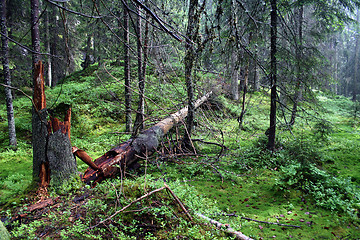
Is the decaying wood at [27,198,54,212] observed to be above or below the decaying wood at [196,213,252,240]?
above

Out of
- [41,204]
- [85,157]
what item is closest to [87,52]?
[85,157]

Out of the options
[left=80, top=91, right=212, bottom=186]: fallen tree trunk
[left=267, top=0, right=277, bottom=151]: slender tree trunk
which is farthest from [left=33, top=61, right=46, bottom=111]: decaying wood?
[left=267, top=0, right=277, bottom=151]: slender tree trunk

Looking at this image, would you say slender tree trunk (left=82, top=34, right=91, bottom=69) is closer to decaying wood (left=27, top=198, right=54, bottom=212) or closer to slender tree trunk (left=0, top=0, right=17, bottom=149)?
slender tree trunk (left=0, top=0, right=17, bottom=149)

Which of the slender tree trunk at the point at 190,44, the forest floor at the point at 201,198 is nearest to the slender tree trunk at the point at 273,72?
the forest floor at the point at 201,198

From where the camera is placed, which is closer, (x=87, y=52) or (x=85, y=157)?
(x=85, y=157)

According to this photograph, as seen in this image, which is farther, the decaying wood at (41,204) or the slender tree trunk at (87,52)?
the slender tree trunk at (87,52)

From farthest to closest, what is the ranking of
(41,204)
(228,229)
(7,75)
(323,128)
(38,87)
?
(7,75)
(323,128)
(38,87)
(41,204)
(228,229)

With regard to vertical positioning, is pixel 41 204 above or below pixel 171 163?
above

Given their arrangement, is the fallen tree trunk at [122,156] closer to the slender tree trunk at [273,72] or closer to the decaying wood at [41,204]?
the decaying wood at [41,204]

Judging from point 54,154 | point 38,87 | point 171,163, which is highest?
point 38,87

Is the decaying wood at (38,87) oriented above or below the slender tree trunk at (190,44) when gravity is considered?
below

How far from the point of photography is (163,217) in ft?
9.30

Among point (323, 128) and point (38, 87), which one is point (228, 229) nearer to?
point (38, 87)

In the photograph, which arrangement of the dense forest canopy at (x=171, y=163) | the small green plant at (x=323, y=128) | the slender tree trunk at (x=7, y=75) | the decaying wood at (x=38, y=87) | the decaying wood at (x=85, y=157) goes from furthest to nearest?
the slender tree trunk at (x=7, y=75)
the small green plant at (x=323, y=128)
the decaying wood at (x=85, y=157)
the decaying wood at (x=38, y=87)
the dense forest canopy at (x=171, y=163)
